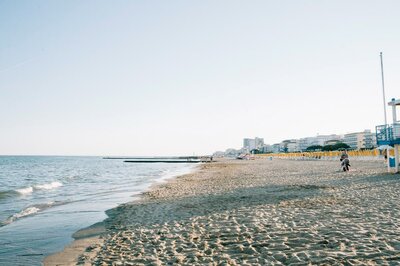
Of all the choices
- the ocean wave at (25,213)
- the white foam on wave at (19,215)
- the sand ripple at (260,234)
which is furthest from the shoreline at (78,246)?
the ocean wave at (25,213)

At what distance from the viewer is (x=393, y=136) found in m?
22.9

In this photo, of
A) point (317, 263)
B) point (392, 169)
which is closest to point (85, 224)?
point (317, 263)

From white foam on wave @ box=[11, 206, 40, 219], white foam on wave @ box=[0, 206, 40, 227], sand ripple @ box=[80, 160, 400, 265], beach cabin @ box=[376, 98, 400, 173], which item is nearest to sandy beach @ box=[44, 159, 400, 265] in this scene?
sand ripple @ box=[80, 160, 400, 265]

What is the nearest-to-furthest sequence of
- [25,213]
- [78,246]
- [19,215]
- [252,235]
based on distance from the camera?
[252,235]
[78,246]
[19,215]
[25,213]

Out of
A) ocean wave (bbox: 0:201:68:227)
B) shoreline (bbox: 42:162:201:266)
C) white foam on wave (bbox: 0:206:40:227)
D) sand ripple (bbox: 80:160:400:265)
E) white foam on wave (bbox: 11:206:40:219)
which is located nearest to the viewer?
sand ripple (bbox: 80:160:400:265)

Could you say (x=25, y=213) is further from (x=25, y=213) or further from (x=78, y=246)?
(x=78, y=246)

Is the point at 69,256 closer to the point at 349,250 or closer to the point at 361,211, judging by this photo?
the point at 349,250

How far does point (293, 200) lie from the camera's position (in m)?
12.5

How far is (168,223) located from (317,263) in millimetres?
5118

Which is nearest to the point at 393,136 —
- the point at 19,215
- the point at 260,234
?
the point at 260,234

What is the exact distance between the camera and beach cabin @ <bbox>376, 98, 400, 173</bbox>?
2261 centimetres

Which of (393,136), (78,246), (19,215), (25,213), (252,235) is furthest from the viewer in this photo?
(393,136)

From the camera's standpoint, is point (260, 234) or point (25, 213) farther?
point (25, 213)

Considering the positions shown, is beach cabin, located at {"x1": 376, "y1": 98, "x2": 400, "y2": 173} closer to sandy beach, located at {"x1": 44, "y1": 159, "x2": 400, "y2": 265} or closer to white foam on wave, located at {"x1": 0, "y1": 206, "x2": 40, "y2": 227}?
sandy beach, located at {"x1": 44, "y1": 159, "x2": 400, "y2": 265}
